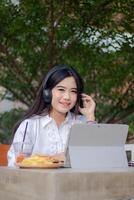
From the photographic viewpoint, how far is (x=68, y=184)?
1.55 m

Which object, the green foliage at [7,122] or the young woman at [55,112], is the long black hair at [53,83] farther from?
the green foliage at [7,122]

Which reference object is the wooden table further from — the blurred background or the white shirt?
the blurred background

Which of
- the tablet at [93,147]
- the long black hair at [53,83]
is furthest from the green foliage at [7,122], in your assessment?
the tablet at [93,147]

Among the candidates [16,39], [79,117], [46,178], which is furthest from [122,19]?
[46,178]

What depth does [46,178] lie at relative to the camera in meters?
1.55

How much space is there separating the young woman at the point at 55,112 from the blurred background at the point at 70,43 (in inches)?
98.4

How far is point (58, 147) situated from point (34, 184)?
78cm

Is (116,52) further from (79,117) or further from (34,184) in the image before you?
(34,184)

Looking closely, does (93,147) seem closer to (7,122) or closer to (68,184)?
(68,184)

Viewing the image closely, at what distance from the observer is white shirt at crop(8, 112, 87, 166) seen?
7.70ft

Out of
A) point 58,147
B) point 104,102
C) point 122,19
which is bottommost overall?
point 58,147

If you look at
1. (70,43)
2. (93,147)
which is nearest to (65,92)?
(93,147)

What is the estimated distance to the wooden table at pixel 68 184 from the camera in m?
1.54

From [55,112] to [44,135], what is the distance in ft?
0.45
